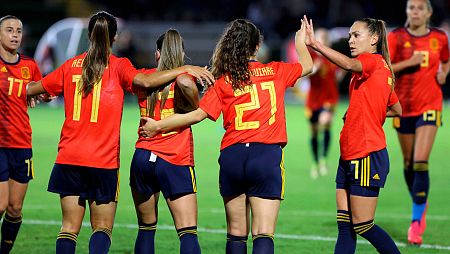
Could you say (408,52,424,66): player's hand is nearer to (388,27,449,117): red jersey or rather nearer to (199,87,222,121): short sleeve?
(388,27,449,117): red jersey

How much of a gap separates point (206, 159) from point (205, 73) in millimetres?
11740

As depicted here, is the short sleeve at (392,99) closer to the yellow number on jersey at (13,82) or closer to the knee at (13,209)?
the yellow number on jersey at (13,82)

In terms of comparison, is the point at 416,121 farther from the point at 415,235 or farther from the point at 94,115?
the point at 94,115

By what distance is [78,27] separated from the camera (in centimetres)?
3184

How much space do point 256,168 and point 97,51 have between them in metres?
1.66

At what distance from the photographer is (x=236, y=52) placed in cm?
752

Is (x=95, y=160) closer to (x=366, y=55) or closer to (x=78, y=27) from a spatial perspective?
(x=366, y=55)

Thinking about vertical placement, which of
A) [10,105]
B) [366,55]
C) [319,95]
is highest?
[366,55]

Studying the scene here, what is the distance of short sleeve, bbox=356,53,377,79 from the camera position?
7.86 meters

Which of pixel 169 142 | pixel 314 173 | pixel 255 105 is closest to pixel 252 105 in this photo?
pixel 255 105

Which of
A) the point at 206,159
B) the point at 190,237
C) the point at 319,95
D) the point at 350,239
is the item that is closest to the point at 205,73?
the point at 190,237

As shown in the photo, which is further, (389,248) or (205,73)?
(389,248)

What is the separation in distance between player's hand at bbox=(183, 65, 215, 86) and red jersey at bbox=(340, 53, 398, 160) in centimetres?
143

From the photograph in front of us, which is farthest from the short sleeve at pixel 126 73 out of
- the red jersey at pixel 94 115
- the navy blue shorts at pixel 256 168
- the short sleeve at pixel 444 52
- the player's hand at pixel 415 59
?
the short sleeve at pixel 444 52
